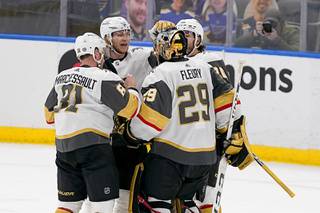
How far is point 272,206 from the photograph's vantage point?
6.57m

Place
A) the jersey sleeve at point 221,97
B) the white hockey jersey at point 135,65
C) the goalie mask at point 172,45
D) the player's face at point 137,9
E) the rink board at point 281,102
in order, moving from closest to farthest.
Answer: the goalie mask at point 172,45 < the jersey sleeve at point 221,97 < the white hockey jersey at point 135,65 < the rink board at point 281,102 < the player's face at point 137,9

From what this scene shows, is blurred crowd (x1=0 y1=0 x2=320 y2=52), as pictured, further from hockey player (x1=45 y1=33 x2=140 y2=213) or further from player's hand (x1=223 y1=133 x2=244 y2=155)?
hockey player (x1=45 y1=33 x2=140 y2=213)

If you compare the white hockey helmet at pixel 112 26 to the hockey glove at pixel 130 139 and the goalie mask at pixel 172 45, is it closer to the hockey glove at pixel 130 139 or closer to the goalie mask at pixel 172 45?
the goalie mask at pixel 172 45

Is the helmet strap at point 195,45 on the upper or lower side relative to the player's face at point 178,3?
lower

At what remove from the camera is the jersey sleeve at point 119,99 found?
4.58 meters

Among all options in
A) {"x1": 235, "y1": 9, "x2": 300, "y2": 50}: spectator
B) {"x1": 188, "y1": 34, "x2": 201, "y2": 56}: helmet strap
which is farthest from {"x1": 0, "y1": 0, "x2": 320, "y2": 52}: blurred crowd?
{"x1": 188, "y1": 34, "x2": 201, "y2": 56}: helmet strap

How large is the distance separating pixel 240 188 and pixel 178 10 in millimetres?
2040

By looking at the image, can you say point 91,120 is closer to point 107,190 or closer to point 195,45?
point 107,190

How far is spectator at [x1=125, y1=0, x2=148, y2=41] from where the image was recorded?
8648 millimetres

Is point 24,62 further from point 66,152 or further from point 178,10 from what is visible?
point 66,152

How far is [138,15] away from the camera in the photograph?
868 centimetres

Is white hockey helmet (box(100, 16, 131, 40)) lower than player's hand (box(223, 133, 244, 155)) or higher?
higher

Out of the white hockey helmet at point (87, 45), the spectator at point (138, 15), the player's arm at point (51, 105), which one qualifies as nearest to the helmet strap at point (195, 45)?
the white hockey helmet at point (87, 45)

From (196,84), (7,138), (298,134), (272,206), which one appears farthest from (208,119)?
(7,138)
